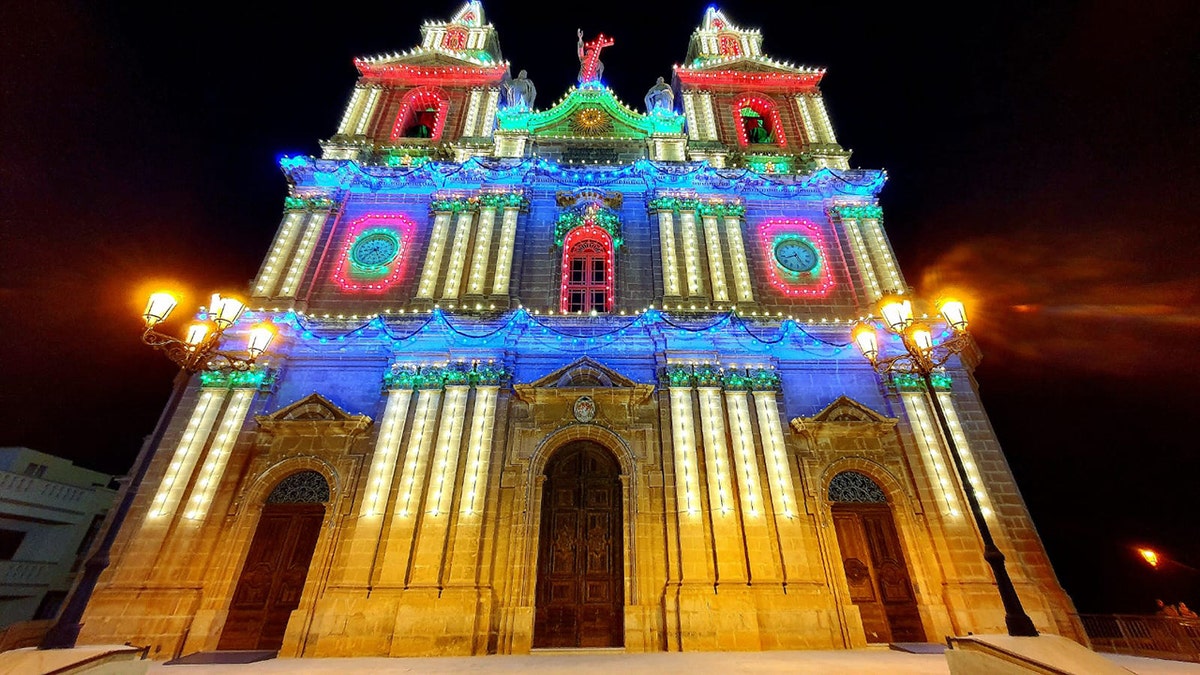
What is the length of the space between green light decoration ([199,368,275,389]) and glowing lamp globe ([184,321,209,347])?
461 centimetres

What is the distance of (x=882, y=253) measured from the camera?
50.2ft

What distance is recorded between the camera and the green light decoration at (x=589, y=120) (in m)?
19.1

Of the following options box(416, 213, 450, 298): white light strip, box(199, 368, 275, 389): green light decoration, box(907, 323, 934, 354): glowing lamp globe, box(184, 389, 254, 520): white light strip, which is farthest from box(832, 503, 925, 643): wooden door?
box(199, 368, 275, 389): green light decoration

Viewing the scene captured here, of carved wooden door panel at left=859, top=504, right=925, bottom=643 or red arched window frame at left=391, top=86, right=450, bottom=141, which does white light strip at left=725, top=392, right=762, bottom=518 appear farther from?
red arched window frame at left=391, top=86, right=450, bottom=141

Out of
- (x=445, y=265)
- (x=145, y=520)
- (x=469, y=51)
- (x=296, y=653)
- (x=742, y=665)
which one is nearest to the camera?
(x=742, y=665)

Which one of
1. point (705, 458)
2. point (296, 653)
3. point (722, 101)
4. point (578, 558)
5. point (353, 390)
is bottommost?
point (296, 653)

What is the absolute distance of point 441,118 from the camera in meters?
19.3

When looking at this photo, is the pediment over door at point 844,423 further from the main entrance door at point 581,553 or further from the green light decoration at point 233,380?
the green light decoration at point 233,380

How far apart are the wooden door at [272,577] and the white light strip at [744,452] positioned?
386 inches

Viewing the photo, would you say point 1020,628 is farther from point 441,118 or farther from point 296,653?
point 441,118

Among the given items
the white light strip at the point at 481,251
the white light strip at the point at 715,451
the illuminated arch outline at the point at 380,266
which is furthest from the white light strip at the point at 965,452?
the illuminated arch outline at the point at 380,266

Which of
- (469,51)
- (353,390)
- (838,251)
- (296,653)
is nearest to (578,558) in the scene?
(296,653)

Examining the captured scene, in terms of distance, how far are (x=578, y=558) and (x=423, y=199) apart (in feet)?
40.7

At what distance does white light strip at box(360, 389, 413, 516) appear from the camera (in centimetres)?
1116
